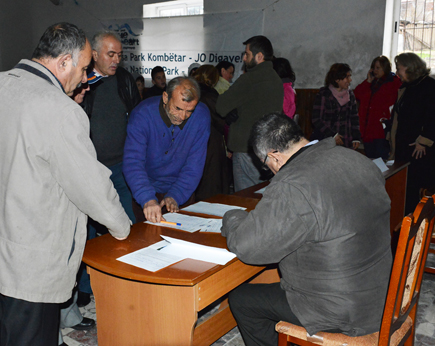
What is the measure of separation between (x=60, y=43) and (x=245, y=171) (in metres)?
2.05

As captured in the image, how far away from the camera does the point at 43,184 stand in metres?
1.42

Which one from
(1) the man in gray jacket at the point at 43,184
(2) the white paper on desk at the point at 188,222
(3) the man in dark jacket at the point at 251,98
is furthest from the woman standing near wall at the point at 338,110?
(1) the man in gray jacket at the point at 43,184

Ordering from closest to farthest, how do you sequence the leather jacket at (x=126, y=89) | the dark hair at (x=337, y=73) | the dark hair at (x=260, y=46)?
the leather jacket at (x=126, y=89) < the dark hair at (x=260, y=46) < the dark hair at (x=337, y=73)

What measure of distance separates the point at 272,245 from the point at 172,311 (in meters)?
0.49

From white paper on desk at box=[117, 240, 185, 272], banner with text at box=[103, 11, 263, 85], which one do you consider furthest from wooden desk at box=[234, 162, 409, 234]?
banner with text at box=[103, 11, 263, 85]

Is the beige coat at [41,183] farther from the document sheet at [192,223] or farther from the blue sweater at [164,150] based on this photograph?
the blue sweater at [164,150]

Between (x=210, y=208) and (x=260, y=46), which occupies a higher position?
(x=260, y=46)

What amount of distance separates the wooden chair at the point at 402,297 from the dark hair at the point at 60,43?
1279mm

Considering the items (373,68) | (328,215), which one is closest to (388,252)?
(328,215)

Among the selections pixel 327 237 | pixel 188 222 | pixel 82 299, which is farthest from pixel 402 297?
pixel 82 299

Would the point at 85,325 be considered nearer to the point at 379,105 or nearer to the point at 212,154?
the point at 212,154

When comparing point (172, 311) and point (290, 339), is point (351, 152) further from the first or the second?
point (172, 311)

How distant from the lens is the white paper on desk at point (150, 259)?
1.62 m

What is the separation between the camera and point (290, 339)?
179 centimetres
